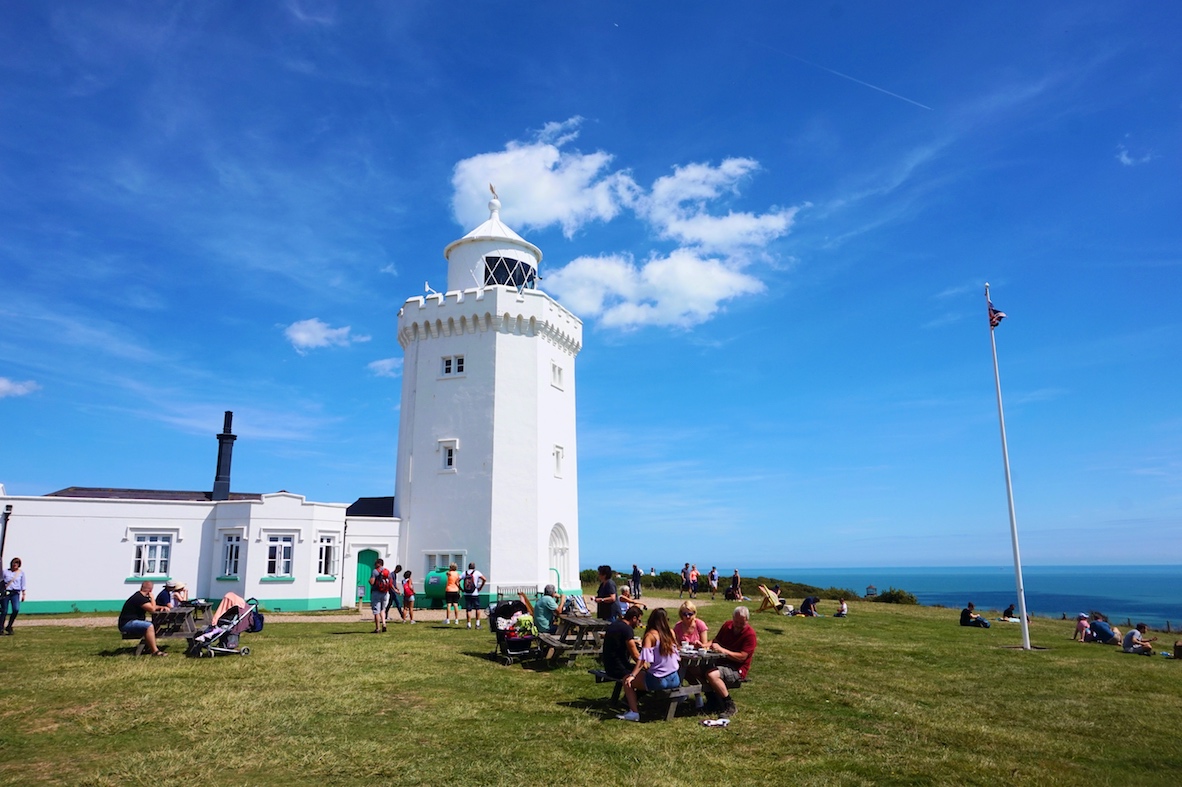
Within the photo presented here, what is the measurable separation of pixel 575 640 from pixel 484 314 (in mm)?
17743

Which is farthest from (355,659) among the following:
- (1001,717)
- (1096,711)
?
(1096,711)

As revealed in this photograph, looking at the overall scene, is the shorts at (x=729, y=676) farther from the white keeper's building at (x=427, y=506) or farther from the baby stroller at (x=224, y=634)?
the white keeper's building at (x=427, y=506)

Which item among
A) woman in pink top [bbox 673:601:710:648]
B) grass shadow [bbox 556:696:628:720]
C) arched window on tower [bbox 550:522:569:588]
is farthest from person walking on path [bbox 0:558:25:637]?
arched window on tower [bbox 550:522:569:588]

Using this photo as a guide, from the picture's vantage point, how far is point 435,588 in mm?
25891

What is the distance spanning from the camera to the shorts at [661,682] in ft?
27.1

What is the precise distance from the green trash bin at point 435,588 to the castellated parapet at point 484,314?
9.52 metres

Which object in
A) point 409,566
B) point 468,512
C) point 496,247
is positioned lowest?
point 409,566

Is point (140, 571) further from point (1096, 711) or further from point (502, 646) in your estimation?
point (1096, 711)

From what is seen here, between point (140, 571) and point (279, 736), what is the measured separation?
20.7 meters

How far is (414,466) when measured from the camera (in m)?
28.2

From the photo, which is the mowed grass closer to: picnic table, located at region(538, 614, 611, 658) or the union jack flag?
picnic table, located at region(538, 614, 611, 658)

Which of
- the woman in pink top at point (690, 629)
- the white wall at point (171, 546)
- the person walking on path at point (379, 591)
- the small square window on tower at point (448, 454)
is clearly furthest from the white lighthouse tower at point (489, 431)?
the woman in pink top at point (690, 629)

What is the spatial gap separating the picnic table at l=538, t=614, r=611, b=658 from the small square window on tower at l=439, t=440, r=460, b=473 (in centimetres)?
1549

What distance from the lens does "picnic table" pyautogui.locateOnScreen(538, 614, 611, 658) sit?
11828mm
